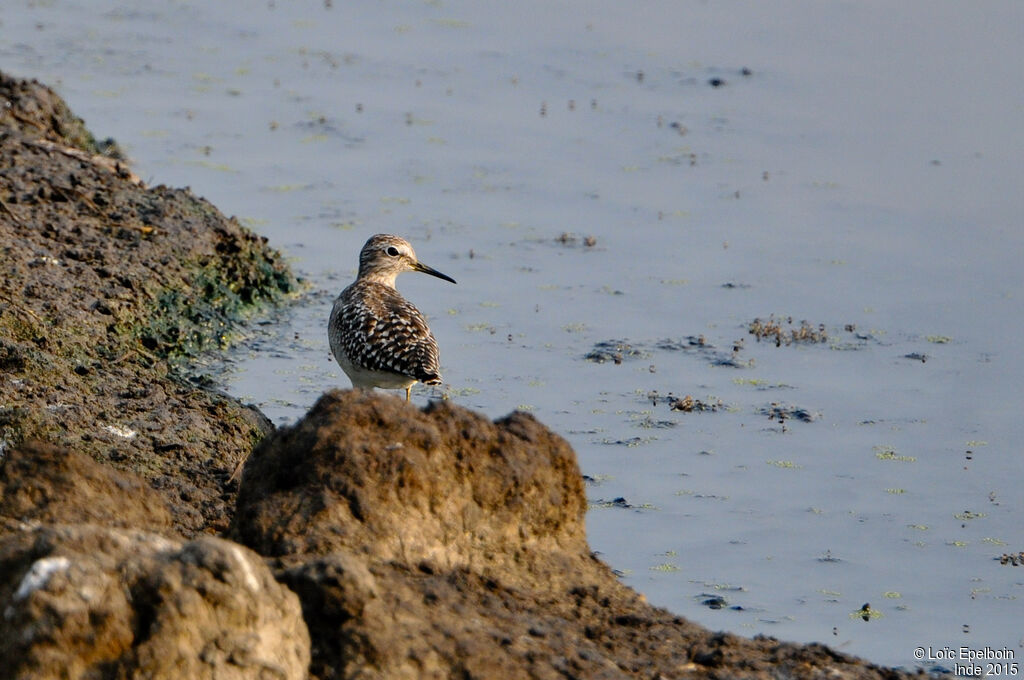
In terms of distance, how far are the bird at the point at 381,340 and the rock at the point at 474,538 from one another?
2.73 m

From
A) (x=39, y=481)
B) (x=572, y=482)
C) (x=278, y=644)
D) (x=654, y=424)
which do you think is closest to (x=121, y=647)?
(x=278, y=644)

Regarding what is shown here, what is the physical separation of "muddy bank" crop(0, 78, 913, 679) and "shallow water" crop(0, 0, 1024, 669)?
61.7 inches

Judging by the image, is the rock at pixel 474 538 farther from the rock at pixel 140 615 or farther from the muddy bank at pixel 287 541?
the rock at pixel 140 615

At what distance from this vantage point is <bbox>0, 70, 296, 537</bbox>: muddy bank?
648cm

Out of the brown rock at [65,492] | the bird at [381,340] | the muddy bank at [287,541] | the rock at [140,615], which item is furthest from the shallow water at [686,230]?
the rock at [140,615]

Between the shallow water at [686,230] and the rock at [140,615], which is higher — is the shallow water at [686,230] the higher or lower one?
the higher one

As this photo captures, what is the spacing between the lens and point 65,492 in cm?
461

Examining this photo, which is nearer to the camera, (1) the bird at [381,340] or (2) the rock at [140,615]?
(2) the rock at [140,615]

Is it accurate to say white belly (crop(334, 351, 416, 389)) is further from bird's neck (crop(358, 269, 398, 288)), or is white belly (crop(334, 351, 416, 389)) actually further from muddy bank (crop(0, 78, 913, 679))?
bird's neck (crop(358, 269, 398, 288))

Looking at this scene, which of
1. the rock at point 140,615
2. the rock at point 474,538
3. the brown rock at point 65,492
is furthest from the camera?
the brown rock at point 65,492

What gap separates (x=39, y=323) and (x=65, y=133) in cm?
406

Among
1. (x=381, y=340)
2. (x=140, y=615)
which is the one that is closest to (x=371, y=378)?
(x=381, y=340)

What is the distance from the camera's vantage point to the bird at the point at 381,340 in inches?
311

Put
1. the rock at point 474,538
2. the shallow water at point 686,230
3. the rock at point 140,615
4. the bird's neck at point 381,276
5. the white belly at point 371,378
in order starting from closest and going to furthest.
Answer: the rock at point 140,615 < the rock at point 474,538 < the shallow water at point 686,230 < the white belly at point 371,378 < the bird's neck at point 381,276
